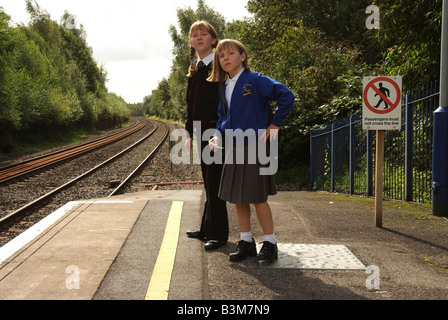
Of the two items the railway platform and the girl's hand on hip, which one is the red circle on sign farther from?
the girl's hand on hip

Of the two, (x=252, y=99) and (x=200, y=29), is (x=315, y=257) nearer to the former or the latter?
(x=252, y=99)

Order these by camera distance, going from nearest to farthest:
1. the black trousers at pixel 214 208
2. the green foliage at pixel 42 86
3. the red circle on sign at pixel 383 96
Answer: the black trousers at pixel 214 208
the red circle on sign at pixel 383 96
the green foliage at pixel 42 86

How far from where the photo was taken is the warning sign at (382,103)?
15.8 ft

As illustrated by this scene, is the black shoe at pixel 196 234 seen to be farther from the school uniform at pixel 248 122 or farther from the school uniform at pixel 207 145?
the school uniform at pixel 248 122

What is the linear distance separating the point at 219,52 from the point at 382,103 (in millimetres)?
2348

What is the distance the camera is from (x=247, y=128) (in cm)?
336

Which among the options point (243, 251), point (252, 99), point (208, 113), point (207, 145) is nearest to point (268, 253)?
point (243, 251)

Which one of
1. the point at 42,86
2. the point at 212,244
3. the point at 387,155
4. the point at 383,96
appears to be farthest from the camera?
the point at 42,86

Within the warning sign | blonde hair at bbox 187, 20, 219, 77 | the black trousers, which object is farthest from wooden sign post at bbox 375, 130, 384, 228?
blonde hair at bbox 187, 20, 219, 77

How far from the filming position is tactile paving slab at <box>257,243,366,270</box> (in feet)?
10.8

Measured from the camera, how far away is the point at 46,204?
336 inches

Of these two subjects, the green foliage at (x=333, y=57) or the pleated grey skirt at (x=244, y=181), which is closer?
the pleated grey skirt at (x=244, y=181)

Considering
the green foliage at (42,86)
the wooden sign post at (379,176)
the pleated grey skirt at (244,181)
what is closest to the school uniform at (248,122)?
the pleated grey skirt at (244,181)

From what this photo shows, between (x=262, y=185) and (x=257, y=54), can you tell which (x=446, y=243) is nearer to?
(x=262, y=185)
